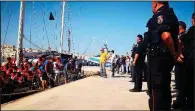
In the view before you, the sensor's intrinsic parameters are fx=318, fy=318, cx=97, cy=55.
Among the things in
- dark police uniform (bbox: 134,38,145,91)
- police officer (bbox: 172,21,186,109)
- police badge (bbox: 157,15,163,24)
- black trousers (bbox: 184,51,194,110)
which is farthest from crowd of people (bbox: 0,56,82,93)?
police badge (bbox: 157,15,163,24)

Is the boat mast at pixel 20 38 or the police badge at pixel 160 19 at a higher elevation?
the boat mast at pixel 20 38

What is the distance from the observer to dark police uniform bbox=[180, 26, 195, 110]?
5.34 meters

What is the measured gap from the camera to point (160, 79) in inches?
161

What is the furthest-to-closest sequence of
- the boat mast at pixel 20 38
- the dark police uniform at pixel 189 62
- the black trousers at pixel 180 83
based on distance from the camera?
the boat mast at pixel 20 38 < the black trousers at pixel 180 83 < the dark police uniform at pixel 189 62

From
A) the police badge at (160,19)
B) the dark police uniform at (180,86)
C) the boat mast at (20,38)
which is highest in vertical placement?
the boat mast at (20,38)

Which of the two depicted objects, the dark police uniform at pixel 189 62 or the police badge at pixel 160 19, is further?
the dark police uniform at pixel 189 62

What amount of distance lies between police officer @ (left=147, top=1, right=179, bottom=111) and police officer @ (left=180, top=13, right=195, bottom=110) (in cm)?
122

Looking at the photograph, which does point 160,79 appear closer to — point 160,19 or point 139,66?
point 160,19

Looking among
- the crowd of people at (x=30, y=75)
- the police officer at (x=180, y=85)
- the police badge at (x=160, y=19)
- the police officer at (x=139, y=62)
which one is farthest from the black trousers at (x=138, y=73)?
the police badge at (x=160, y=19)

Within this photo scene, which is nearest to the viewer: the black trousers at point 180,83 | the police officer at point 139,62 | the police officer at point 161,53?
the police officer at point 161,53

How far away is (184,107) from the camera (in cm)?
554

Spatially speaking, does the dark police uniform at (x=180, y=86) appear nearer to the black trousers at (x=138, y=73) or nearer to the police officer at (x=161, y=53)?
the police officer at (x=161, y=53)

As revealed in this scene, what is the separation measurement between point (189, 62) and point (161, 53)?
4.90 ft

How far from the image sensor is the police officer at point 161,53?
4047 millimetres
